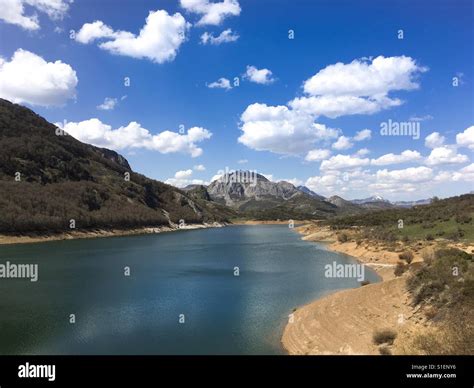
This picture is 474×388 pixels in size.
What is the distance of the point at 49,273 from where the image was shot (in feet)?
194

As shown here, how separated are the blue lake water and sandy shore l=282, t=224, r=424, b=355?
173 cm

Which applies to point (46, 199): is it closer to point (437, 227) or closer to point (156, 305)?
point (156, 305)

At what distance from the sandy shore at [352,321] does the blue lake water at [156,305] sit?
1733 mm

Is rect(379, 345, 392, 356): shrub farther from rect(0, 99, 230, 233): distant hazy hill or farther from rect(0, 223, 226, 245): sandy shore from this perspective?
rect(0, 99, 230, 233): distant hazy hill

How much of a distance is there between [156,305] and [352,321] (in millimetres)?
18900

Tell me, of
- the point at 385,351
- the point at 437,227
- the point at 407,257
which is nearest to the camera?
the point at 385,351

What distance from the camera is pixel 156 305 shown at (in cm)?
3881

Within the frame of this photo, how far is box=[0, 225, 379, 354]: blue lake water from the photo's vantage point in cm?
2733

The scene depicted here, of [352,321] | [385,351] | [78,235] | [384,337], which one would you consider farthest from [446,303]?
[78,235]

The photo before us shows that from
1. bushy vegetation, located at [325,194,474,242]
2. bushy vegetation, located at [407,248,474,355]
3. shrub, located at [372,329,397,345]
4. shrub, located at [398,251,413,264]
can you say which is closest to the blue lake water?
shrub, located at [398,251,413,264]

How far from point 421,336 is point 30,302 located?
35.8m

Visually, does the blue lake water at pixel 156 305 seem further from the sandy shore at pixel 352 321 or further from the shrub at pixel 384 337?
the shrub at pixel 384 337

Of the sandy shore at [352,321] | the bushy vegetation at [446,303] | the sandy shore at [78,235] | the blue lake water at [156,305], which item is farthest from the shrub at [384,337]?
the sandy shore at [78,235]
